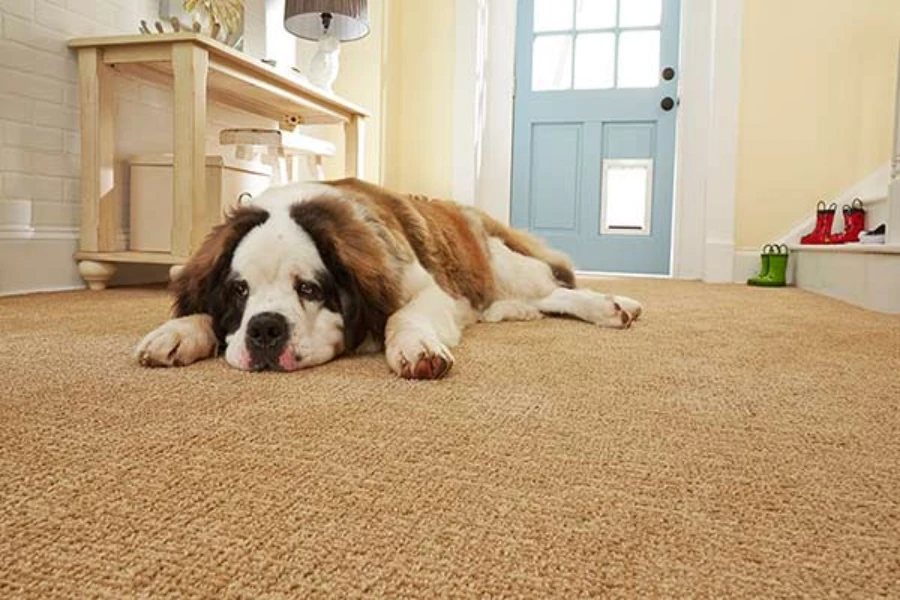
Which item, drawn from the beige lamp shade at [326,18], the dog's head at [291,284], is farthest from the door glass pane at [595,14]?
the dog's head at [291,284]

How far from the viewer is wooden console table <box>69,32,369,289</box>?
242 cm

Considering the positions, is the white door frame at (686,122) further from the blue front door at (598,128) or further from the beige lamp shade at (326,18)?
the beige lamp shade at (326,18)

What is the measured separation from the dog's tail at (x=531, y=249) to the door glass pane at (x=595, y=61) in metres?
2.92

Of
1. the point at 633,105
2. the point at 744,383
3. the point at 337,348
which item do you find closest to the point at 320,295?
the point at 337,348

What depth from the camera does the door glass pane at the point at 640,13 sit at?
4.61 metres

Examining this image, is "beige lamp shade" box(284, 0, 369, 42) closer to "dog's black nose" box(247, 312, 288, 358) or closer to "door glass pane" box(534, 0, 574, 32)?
"door glass pane" box(534, 0, 574, 32)

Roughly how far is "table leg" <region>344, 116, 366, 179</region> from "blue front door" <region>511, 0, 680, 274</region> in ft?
4.49

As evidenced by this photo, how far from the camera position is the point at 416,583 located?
19.6 inches

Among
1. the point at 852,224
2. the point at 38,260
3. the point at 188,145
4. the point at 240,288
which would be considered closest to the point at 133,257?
the point at 38,260

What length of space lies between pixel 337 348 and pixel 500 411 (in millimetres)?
436

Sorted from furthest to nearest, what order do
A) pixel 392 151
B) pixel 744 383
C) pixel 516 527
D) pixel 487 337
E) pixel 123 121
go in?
1. pixel 392 151
2. pixel 123 121
3. pixel 487 337
4. pixel 744 383
5. pixel 516 527

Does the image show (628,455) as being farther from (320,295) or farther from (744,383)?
(320,295)

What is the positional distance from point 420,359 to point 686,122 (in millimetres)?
3753

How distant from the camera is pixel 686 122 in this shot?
440 cm
